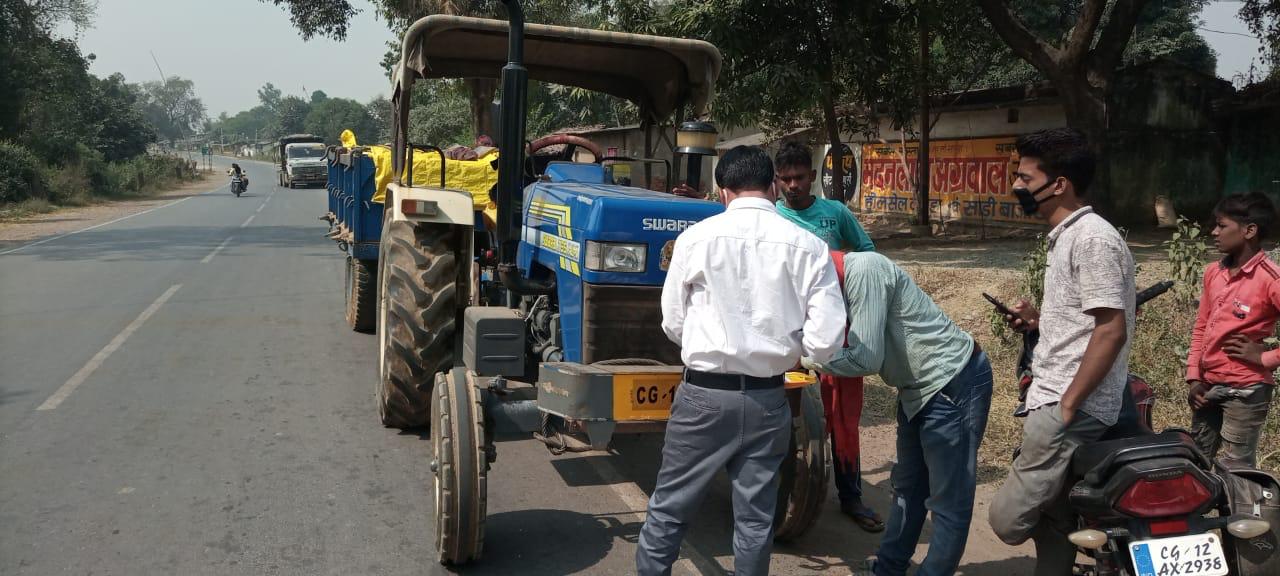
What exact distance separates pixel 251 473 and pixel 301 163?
44704mm

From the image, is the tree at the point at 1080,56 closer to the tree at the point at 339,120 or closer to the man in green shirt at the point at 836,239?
the man in green shirt at the point at 836,239

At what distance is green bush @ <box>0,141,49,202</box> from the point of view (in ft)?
95.2

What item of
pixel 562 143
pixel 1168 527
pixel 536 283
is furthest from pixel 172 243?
pixel 1168 527

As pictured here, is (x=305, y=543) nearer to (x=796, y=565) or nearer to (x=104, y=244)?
(x=796, y=565)

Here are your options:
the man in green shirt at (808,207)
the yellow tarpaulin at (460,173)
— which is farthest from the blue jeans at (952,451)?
the yellow tarpaulin at (460,173)

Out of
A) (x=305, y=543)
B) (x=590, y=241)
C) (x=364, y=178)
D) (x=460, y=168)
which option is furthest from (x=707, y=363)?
(x=364, y=178)

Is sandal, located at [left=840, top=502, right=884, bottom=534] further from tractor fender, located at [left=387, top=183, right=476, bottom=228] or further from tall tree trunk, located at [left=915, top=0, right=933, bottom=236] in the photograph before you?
tall tree trunk, located at [left=915, top=0, right=933, bottom=236]

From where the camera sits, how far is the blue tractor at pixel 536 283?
13.4ft

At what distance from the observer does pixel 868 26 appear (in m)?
12.6

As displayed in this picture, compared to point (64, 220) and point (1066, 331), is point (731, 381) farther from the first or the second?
point (64, 220)

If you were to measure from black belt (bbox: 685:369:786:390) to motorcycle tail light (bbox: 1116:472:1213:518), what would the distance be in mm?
1152

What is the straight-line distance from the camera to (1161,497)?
120 inches

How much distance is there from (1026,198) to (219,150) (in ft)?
481

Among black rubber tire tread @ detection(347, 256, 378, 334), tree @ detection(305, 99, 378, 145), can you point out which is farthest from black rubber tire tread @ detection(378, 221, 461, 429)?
tree @ detection(305, 99, 378, 145)
